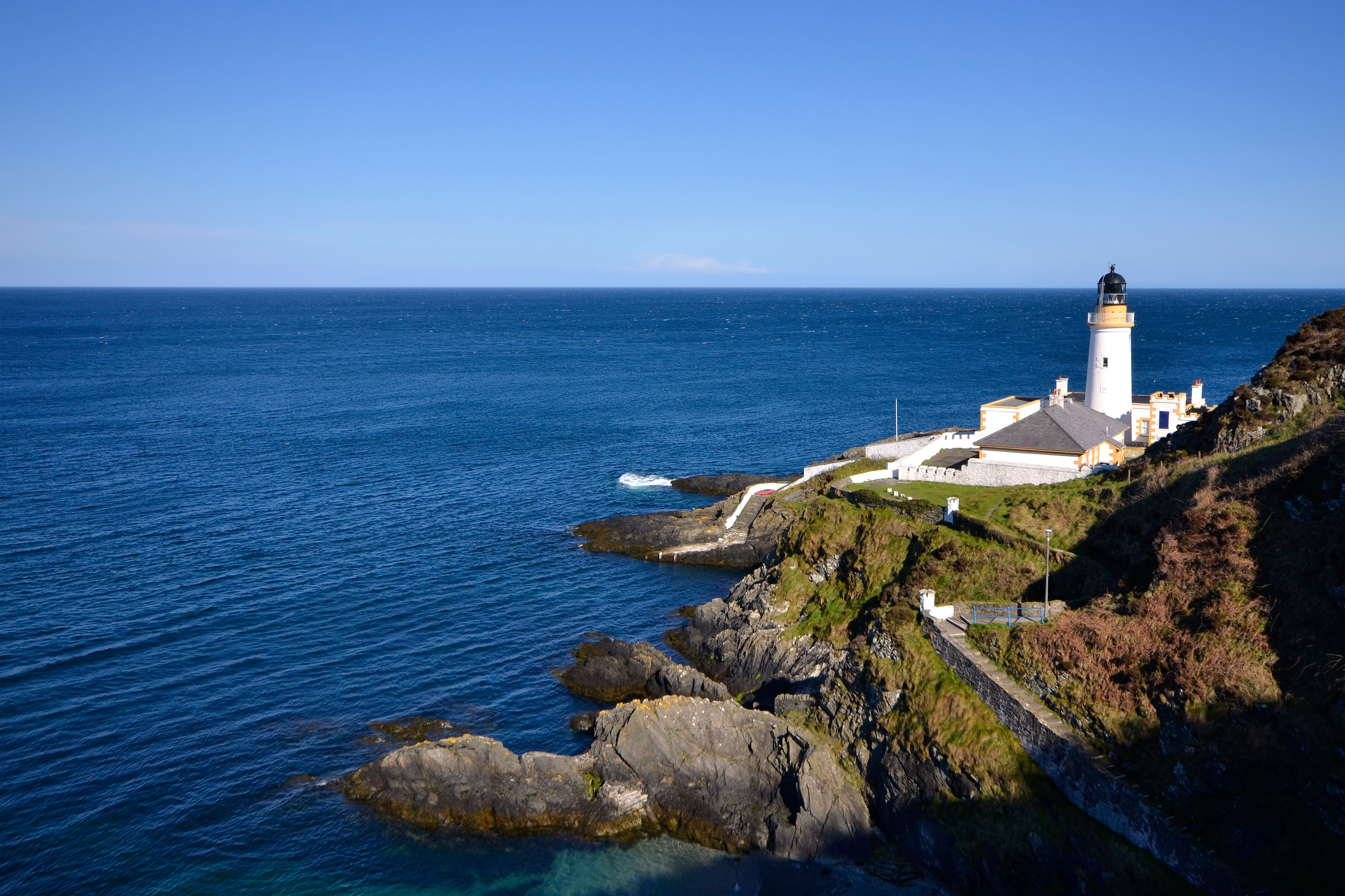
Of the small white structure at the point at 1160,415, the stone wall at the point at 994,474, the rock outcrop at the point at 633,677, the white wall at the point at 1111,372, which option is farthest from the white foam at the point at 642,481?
the small white structure at the point at 1160,415

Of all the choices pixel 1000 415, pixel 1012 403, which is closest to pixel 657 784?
pixel 1000 415

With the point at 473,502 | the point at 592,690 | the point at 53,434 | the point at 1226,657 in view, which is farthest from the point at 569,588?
the point at 53,434

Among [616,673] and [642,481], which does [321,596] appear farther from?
[642,481]

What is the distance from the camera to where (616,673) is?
34344 millimetres

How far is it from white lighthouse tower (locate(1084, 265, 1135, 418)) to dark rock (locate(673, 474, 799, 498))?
18829 mm

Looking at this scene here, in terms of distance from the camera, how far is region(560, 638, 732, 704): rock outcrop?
32.4 m

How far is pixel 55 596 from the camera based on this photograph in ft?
136

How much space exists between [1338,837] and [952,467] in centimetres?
2409

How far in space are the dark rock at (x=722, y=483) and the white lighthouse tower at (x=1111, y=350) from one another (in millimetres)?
18829

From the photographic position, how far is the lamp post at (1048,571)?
2727 cm

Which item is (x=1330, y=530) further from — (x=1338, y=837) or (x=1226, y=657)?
(x=1338, y=837)

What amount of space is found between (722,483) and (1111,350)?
1009 inches

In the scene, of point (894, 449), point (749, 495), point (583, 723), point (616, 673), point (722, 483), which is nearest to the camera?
point (583, 723)

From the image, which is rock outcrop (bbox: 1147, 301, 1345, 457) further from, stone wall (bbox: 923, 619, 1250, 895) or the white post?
→ stone wall (bbox: 923, 619, 1250, 895)
